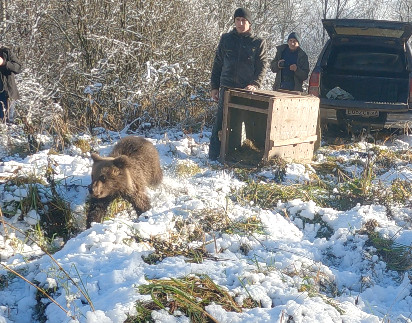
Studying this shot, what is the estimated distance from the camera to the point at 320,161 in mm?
7496

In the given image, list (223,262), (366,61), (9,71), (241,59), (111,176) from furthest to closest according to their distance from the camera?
(366,61)
(9,71)
(241,59)
(111,176)
(223,262)

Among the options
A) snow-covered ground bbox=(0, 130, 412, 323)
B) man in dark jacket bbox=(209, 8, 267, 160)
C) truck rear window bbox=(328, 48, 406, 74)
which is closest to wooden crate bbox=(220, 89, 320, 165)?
man in dark jacket bbox=(209, 8, 267, 160)

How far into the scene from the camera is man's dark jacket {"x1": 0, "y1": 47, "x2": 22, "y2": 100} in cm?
794

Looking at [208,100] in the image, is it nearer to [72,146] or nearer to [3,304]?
[72,146]

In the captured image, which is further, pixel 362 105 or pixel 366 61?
pixel 366 61

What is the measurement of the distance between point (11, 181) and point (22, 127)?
115 inches

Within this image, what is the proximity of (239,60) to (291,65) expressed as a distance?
225 centimetres

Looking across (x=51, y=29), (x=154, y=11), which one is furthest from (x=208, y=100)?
(x=51, y=29)

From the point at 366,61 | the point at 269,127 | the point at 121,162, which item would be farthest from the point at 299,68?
the point at 121,162

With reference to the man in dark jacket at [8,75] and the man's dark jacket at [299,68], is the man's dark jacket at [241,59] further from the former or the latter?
the man in dark jacket at [8,75]

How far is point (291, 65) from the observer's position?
9086 mm

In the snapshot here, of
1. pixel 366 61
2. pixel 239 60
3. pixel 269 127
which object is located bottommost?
pixel 269 127

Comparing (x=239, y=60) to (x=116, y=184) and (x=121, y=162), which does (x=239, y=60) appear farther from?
(x=116, y=184)

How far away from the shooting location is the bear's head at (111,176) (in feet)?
16.6
